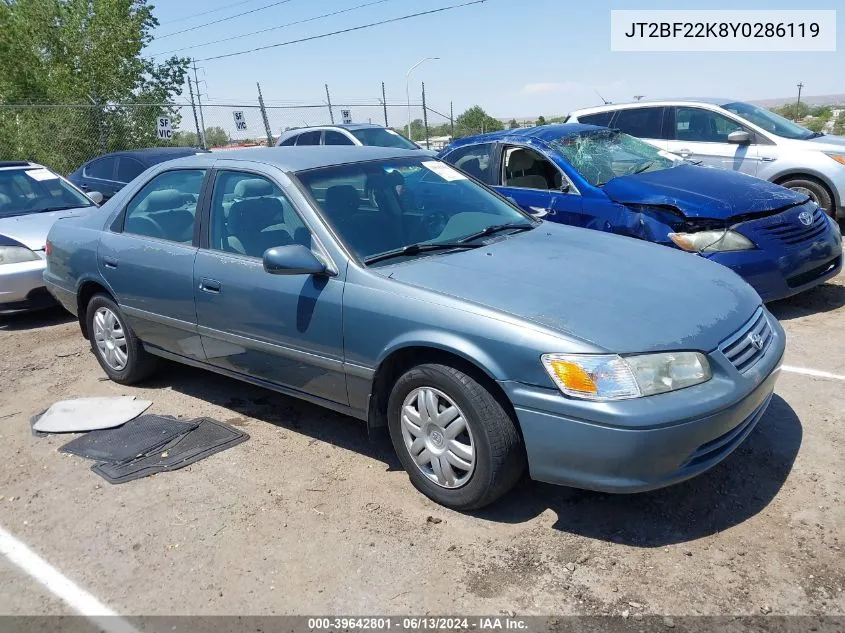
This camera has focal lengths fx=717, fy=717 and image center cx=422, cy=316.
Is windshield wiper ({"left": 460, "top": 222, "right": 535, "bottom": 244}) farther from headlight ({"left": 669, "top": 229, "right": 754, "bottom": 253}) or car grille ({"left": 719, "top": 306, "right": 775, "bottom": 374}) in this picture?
headlight ({"left": 669, "top": 229, "right": 754, "bottom": 253})

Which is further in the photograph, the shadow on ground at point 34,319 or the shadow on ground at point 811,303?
the shadow on ground at point 34,319

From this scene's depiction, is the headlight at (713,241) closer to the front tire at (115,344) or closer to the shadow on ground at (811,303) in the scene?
the shadow on ground at (811,303)

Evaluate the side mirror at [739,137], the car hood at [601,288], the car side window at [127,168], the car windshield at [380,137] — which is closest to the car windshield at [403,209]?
the car hood at [601,288]

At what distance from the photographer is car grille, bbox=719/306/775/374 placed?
306 centimetres

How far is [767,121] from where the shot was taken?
873cm

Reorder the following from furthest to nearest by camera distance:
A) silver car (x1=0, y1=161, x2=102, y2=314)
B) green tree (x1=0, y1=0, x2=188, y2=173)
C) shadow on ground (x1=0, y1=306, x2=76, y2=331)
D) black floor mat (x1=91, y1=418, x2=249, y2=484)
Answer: green tree (x1=0, y1=0, x2=188, y2=173) → shadow on ground (x1=0, y1=306, x2=76, y2=331) → silver car (x1=0, y1=161, x2=102, y2=314) → black floor mat (x1=91, y1=418, x2=249, y2=484)

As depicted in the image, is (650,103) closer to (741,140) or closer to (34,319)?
(741,140)

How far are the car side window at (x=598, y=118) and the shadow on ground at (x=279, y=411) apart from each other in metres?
6.17

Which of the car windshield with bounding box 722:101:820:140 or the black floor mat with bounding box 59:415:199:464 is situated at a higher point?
the car windshield with bounding box 722:101:820:140

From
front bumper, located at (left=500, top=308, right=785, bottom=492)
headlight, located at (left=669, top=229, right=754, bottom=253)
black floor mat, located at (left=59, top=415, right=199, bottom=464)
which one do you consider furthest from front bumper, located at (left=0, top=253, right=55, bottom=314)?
headlight, located at (left=669, top=229, right=754, bottom=253)

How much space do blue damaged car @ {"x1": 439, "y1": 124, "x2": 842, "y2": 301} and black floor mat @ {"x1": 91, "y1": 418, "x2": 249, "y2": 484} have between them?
3.14 meters

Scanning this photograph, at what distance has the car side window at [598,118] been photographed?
9.24 metres

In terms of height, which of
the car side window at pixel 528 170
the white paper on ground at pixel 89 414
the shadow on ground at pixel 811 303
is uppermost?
the car side window at pixel 528 170

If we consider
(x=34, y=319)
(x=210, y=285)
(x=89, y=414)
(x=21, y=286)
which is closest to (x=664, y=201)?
(x=210, y=285)
